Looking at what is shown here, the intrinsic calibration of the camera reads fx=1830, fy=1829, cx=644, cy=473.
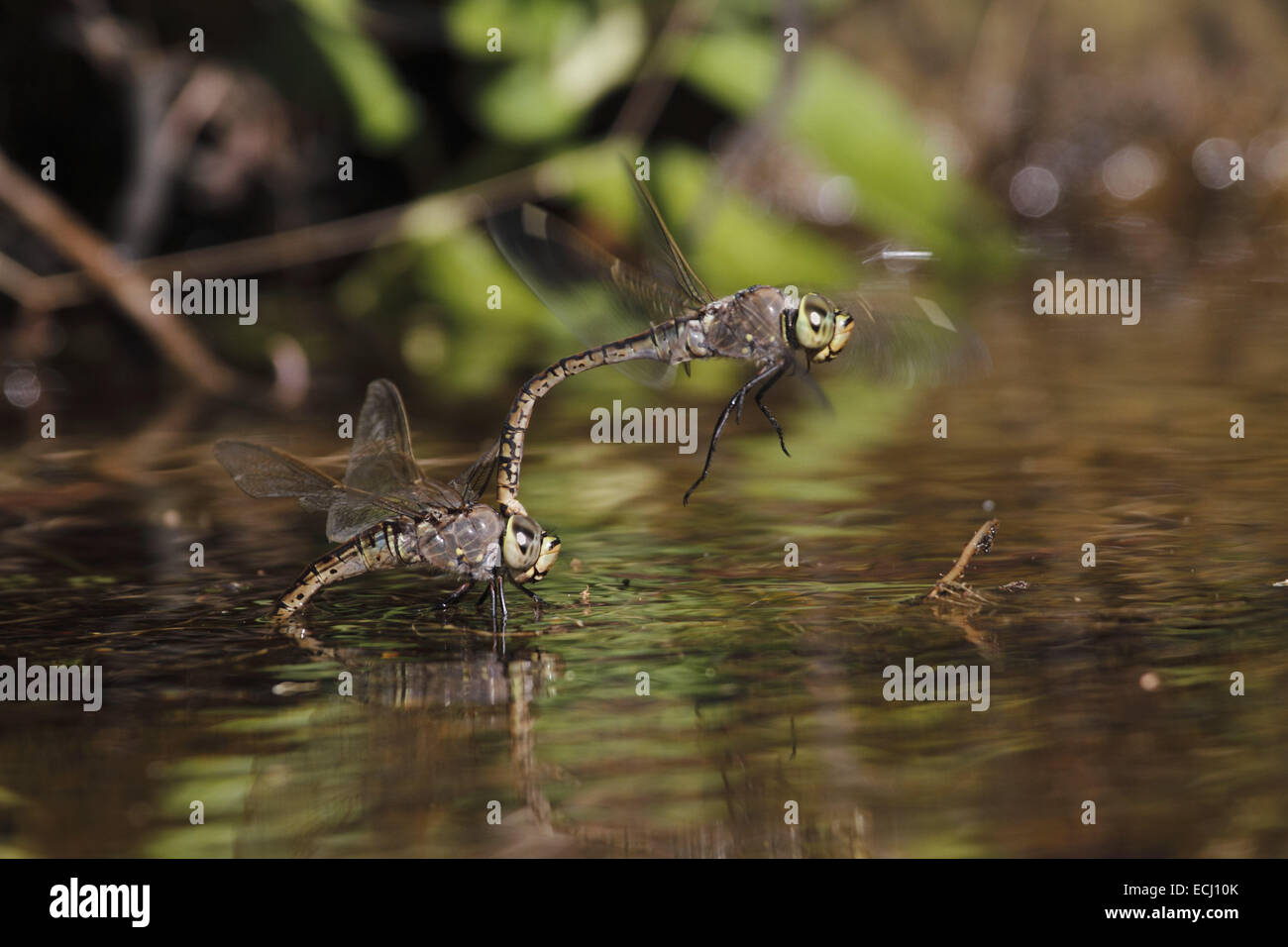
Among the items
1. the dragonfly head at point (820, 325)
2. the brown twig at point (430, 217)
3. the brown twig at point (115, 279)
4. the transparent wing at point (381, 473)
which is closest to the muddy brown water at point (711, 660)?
the transparent wing at point (381, 473)

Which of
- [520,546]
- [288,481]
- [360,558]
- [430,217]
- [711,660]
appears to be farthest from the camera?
[430,217]

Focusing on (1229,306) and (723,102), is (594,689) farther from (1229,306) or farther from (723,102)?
(723,102)

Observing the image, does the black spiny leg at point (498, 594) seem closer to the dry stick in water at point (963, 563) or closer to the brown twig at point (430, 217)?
the dry stick in water at point (963, 563)

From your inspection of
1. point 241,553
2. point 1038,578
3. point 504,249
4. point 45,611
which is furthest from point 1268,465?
point 45,611

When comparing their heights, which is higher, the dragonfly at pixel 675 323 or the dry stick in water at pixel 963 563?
the dragonfly at pixel 675 323

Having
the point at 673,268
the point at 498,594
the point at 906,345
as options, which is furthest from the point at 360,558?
the point at 906,345

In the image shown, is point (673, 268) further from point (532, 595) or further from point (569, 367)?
point (532, 595)

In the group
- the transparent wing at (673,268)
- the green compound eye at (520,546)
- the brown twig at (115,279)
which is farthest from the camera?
the brown twig at (115,279)
